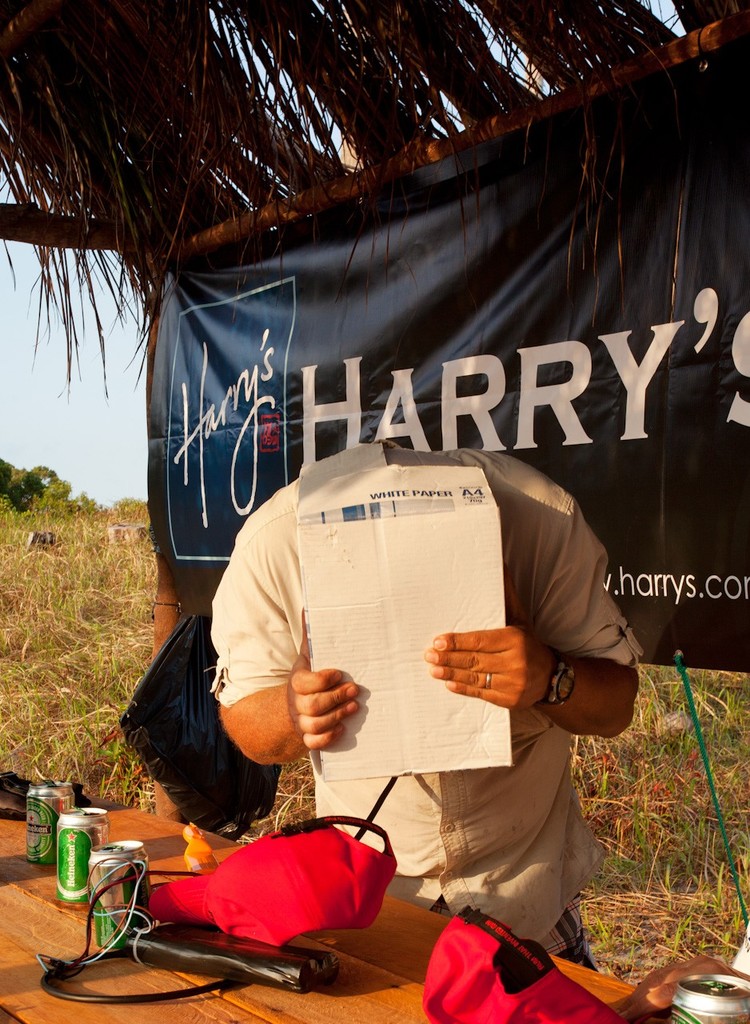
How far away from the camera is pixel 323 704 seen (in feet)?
4.42

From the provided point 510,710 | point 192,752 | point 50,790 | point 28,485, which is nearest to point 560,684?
point 510,710

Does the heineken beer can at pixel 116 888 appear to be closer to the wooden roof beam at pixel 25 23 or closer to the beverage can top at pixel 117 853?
the beverage can top at pixel 117 853

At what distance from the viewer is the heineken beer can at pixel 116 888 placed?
145cm

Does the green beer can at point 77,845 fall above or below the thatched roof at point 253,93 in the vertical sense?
below

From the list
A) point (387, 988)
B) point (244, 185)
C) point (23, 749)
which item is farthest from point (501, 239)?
point (23, 749)

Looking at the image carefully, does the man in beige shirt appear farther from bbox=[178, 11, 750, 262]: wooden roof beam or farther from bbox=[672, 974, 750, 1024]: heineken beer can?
bbox=[178, 11, 750, 262]: wooden roof beam

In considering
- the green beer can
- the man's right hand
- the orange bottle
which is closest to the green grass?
the orange bottle

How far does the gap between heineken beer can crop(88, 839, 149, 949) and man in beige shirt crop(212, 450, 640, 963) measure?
0.93ft

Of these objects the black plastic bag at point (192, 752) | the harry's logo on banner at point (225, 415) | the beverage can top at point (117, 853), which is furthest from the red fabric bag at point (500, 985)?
the harry's logo on banner at point (225, 415)

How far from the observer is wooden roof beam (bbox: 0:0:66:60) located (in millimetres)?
2438

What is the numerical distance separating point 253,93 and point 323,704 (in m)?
1.90

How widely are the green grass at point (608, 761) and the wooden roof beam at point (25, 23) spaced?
3.07 m

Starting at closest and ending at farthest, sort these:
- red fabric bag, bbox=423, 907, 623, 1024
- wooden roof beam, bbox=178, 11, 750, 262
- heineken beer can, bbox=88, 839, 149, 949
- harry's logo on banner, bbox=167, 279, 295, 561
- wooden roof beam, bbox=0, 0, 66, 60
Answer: red fabric bag, bbox=423, 907, 623, 1024 < heineken beer can, bbox=88, 839, 149, 949 < wooden roof beam, bbox=178, 11, 750, 262 < wooden roof beam, bbox=0, 0, 66, 60 < harry's logo on banner, bbox=167, 279, 295, 561

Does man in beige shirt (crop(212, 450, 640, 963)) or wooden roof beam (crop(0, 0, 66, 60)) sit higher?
wooden roof beam (crop(0, 0, 66, 60))
